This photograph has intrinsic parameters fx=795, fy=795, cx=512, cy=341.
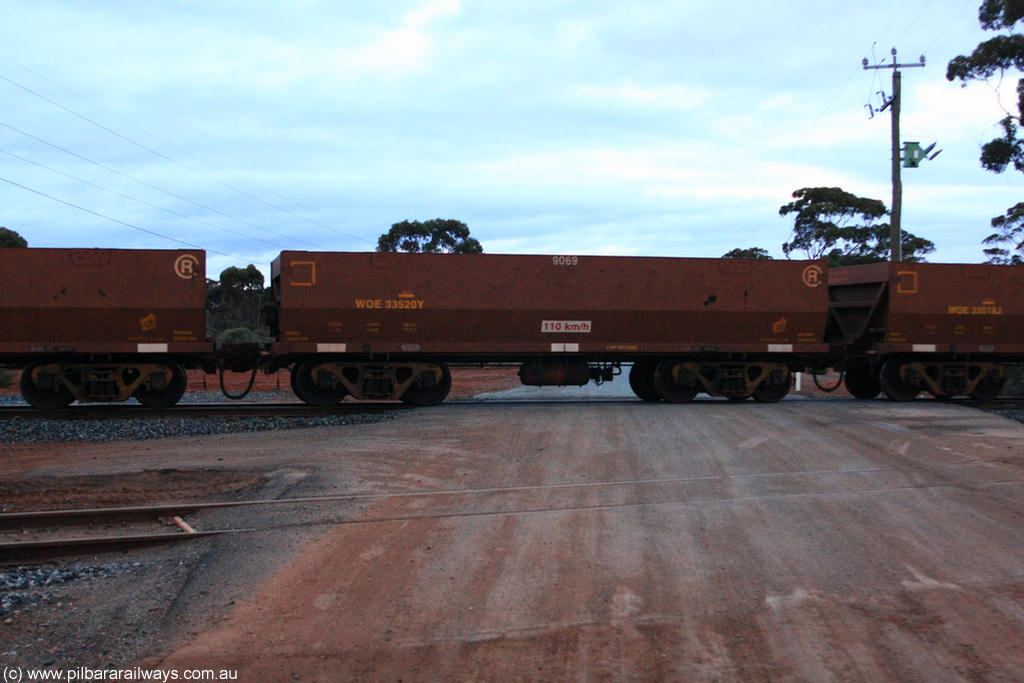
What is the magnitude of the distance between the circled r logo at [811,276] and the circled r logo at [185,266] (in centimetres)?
1251

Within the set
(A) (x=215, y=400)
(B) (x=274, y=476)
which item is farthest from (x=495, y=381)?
(B) (x=274, y=476)

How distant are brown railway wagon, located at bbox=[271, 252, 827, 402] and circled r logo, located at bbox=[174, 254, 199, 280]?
1591 mm

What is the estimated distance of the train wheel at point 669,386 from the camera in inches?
673

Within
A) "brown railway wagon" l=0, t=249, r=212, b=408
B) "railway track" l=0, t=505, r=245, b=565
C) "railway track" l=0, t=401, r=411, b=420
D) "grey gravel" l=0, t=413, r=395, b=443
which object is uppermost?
"brown railway wagon" l=0, t=249, r=212, b=408

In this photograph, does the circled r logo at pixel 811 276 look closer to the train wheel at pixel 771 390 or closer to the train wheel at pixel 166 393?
the train wheel at pixel 771 390

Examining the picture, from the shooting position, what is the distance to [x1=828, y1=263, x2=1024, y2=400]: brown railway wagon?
1717 cm

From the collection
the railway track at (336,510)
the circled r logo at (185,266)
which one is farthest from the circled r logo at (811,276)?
the circled r logo at (185,266)

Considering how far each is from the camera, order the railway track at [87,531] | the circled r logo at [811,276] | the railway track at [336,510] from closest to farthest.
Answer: the railway track at [87,531], the railway track at [336,510], the circled r logo at [811,276]

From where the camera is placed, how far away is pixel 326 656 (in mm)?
4430

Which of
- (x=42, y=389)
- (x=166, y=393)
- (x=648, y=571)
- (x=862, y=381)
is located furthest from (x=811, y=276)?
(x=42, y=389)

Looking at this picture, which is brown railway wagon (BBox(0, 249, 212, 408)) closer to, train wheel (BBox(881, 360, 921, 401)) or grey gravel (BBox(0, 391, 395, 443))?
grey gravel (BBox(0, 391, 395, 443))

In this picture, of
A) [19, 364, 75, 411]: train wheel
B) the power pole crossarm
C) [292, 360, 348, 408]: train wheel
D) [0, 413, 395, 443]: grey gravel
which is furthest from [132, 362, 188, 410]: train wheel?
the power pole crossarm

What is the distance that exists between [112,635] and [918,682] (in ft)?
15.0

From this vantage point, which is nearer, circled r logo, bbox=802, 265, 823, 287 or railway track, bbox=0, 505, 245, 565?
railway track, bbox=0, 505, 245, 565
